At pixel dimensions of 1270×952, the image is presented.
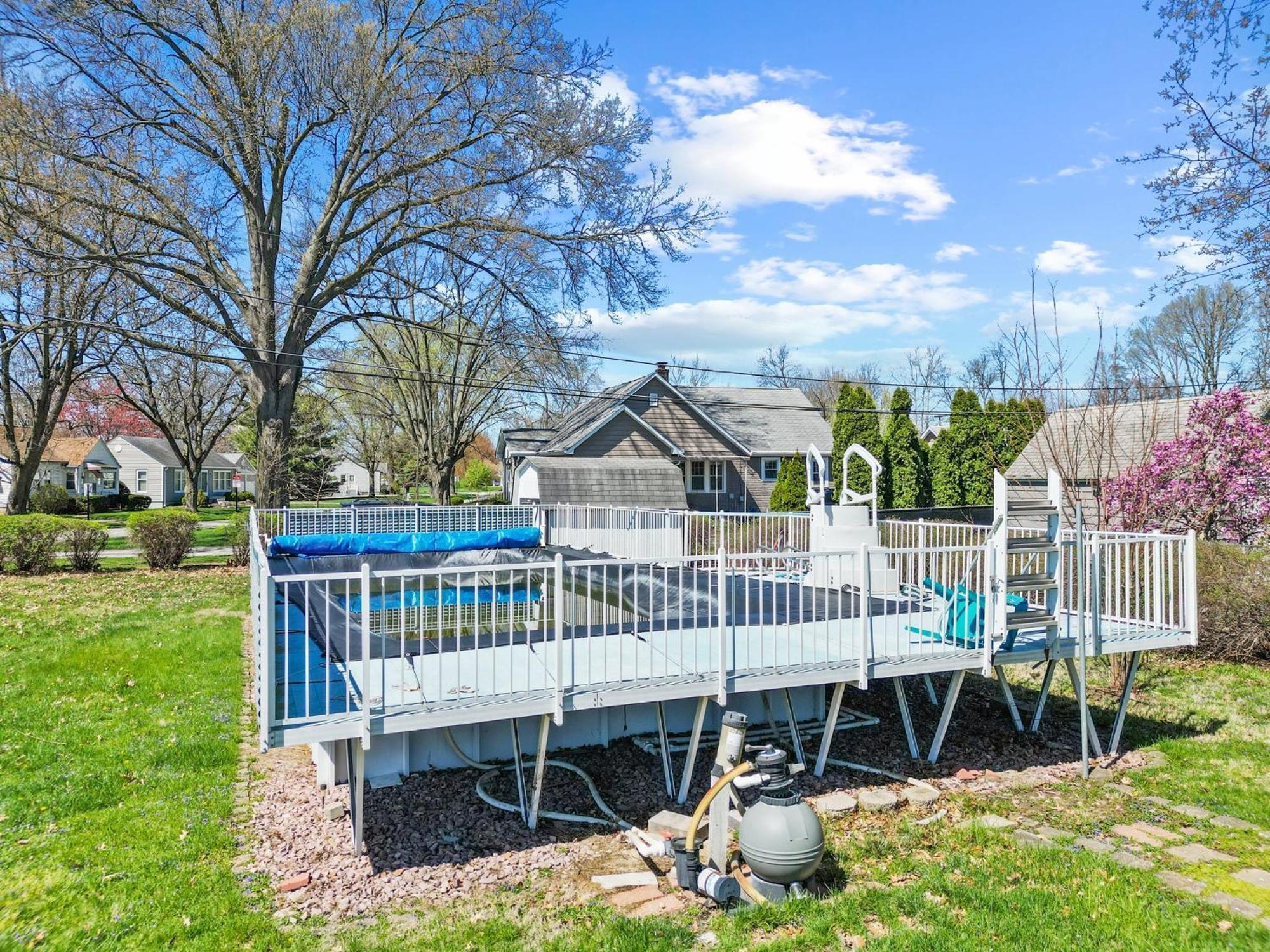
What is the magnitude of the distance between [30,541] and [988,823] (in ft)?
Answer: 59.6

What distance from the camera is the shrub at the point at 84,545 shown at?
16.1 meters

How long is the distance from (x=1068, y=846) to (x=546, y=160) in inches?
700

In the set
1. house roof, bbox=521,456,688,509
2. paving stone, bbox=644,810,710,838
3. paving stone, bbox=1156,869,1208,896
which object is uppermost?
house roof, bbox=521,456,688,509

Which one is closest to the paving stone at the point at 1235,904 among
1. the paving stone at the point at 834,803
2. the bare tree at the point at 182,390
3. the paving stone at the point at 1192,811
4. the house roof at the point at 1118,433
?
the paving stone at the point at 1192,811

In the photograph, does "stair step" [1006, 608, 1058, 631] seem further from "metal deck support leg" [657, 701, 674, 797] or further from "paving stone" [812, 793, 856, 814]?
"metal deck support leg" [657, 701, 674, 797]

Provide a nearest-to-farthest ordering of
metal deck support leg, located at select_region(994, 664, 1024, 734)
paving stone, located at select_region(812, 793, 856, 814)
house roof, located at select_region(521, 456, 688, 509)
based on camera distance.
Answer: paving stone, located at select_region(812, 793, 856, 814), metal deck support leg, located at select_region(994, 664, 1024, 734), house roof, located at select_region(521, 456, 688, 509)

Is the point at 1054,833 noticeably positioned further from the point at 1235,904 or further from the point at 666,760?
the point at 666,760

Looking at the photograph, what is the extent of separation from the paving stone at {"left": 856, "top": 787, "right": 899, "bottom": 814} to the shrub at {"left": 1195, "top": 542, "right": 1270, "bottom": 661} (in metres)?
6.46

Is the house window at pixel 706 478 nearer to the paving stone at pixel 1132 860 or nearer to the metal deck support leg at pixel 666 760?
the metal deck support leg at pixel 666 760

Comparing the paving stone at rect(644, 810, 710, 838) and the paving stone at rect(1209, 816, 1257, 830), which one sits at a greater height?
the paving stone at rect(644, 810, 710, 838)

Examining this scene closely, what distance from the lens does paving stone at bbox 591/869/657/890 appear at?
4.01 meters

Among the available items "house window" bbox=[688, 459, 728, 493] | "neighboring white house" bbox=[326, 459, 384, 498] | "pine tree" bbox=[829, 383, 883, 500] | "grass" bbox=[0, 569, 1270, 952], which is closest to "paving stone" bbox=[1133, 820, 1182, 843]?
"grass" bbox=[0, 569, 1270, 952]

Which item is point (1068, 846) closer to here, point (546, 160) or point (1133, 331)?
point (546, 160)

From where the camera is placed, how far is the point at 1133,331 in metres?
26.4
